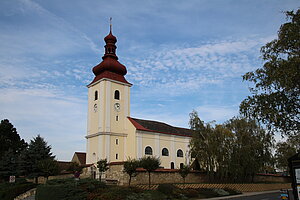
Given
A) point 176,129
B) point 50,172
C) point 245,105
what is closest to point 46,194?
point 50,172

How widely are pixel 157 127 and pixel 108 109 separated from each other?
339 inches

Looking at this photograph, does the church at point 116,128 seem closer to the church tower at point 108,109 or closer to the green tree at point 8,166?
the church tower at point 108,109

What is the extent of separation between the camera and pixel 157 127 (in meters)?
43.8

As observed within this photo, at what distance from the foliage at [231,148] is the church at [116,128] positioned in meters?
7.10

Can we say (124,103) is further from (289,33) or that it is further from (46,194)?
(289,33)

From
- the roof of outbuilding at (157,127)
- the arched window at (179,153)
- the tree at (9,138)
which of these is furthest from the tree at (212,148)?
the tree at (9,138)

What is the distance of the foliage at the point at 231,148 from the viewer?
29.5 m

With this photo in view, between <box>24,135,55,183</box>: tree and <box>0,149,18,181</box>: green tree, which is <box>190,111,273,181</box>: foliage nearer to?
<box>24,135,55,183</box>: tree

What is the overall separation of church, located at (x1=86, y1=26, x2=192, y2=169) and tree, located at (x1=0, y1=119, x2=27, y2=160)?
1339cm

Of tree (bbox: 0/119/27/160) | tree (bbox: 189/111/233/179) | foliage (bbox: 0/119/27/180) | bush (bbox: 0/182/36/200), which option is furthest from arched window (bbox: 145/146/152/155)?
tree (bbox: 0/119/27/160)

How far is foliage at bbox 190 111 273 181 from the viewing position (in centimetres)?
2948

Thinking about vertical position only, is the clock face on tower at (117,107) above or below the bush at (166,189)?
above

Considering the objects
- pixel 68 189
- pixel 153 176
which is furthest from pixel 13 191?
pixel 153 176

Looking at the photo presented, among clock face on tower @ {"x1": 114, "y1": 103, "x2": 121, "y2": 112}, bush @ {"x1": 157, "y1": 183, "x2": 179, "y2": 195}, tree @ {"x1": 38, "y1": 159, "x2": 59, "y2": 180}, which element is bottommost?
bush @ {"x1": 157, "y1": 183, "x2": 179, "y2": 195}
